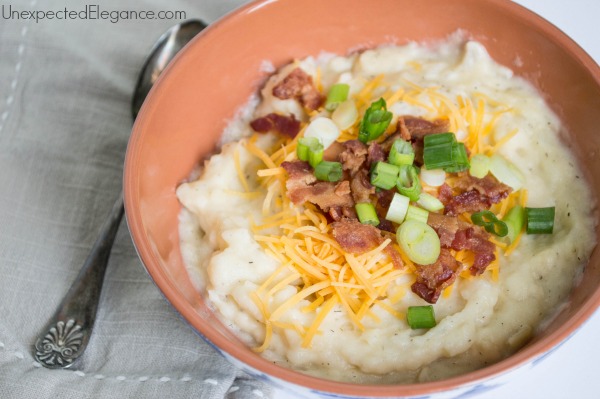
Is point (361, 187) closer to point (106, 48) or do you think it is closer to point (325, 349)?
point (325, 349)

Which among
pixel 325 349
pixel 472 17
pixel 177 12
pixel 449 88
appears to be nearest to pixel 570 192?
pixel 449 88

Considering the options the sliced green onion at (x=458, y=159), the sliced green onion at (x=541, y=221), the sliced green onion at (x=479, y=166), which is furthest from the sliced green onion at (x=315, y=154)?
the sliced green onion at (x=541, y=221)

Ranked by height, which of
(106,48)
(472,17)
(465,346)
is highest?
(472,17)

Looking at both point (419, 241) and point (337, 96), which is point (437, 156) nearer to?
point (419, 241)

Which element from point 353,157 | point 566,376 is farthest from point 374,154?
point 566,376

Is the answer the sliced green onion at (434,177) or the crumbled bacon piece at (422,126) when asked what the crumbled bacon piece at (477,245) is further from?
the crumbled bacon piece at (422,126)

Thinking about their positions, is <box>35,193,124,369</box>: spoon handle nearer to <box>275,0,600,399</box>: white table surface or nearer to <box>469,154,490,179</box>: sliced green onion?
<box>275,0,600,399</box>: white table surface
